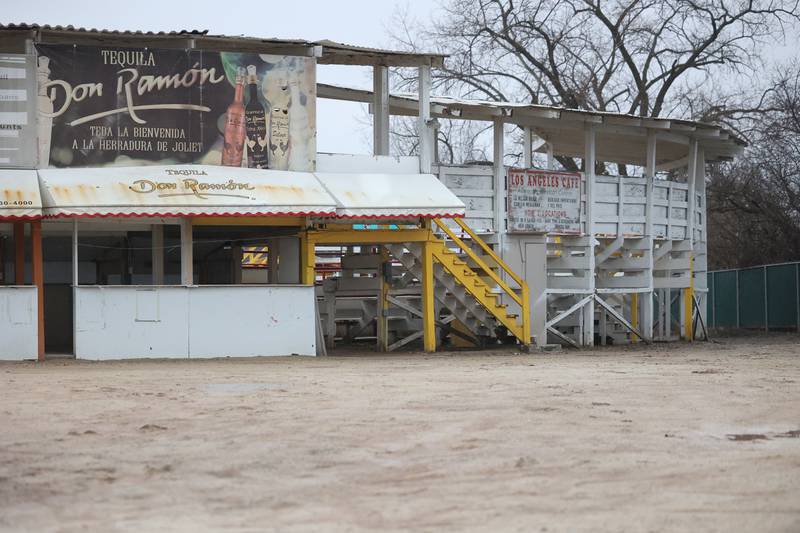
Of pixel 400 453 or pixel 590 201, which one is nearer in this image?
pixel 400 453

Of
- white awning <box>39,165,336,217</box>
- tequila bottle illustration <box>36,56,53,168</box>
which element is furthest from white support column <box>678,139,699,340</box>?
tequila bottle illustration <box>36,56,53,168</box>

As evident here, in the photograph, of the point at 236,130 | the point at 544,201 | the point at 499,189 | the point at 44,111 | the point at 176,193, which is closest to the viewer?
the point at 176,193

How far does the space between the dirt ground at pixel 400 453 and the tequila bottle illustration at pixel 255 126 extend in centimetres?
739

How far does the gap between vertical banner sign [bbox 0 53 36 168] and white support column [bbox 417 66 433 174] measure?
725cm

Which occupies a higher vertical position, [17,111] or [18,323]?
[17,111]

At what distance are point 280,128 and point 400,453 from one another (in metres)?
14.5

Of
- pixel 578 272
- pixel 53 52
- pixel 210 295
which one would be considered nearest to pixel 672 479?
pixel 210 295

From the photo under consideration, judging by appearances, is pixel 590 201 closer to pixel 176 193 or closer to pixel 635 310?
pixel 635 310

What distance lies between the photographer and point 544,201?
89.2 ft

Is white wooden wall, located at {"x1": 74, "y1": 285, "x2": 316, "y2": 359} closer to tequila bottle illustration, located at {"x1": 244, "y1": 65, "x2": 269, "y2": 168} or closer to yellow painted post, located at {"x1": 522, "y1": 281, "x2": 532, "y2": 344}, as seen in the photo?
tequila bottle illustration, located at {"x1": 244, "y1": 65, "x2": 269, "y2": 168}

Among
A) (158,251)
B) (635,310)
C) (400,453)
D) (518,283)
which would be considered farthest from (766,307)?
(400,453)

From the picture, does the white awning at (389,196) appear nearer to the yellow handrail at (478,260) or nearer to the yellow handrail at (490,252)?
the yellow handrail at (478,260)

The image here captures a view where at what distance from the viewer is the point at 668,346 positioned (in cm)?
2889

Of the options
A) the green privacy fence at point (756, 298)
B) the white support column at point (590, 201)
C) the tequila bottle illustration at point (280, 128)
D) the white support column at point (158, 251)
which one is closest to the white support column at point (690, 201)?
the white support column at point (590, 201)
